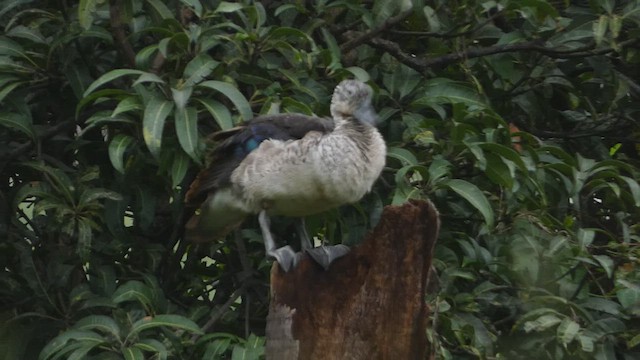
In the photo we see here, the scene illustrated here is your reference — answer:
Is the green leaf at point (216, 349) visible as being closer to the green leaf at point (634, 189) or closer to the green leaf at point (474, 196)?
the green leaf at point (474, 196)

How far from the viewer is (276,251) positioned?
219 inches

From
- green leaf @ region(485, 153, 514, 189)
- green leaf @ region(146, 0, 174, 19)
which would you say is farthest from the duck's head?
green leaf @ region(146, 0, 174, 19)

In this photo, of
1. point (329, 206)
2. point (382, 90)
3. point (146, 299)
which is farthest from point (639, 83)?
point (146, 299)

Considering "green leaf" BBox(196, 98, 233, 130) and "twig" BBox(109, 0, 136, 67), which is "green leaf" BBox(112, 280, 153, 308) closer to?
"green leaf" BBox(196, 98, 233, 130)

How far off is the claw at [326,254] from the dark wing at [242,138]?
656 millimetres

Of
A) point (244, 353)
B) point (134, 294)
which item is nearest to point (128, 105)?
point (134, 294)

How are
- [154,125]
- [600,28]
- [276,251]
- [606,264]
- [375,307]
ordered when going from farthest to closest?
[600,28] → [606,264] → [154,125] → [276,251] → [375,307]

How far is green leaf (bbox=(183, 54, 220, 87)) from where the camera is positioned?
230 inches

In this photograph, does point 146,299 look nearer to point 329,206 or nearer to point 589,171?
point 329,206

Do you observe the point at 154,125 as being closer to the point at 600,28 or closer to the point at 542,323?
the point at 542,323

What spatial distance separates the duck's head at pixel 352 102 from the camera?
18.7 feet

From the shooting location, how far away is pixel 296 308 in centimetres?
487

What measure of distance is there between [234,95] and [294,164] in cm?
42

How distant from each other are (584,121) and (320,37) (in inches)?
57.0
